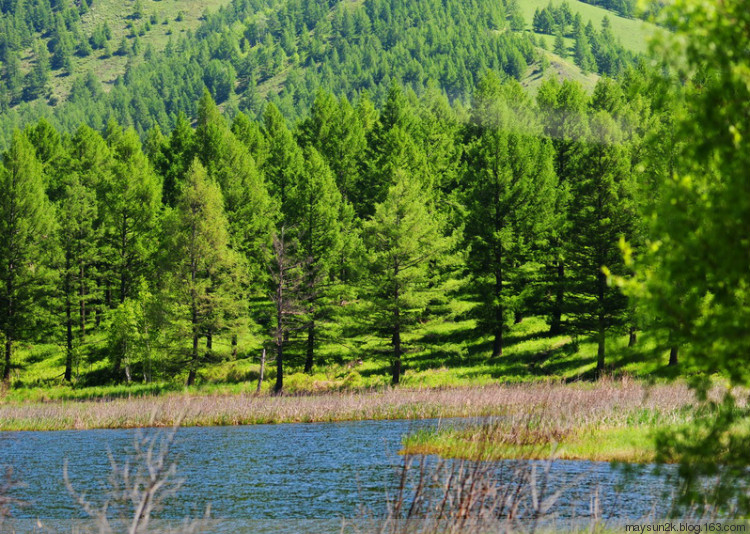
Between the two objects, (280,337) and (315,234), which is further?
(315,234)

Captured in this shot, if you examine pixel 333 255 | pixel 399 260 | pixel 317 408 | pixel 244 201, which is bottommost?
pixel 317 408

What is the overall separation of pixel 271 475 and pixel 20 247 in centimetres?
3856

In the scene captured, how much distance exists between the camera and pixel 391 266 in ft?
148

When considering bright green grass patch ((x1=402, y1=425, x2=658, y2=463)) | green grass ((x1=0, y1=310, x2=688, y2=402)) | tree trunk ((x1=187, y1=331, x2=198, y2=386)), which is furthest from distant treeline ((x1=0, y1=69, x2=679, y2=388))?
bright green grass patch ((x1=402, y1=425, x2=658, y2=463))

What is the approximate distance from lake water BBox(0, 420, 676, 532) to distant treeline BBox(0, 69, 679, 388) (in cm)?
1596

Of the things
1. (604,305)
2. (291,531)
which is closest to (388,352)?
(604,305)

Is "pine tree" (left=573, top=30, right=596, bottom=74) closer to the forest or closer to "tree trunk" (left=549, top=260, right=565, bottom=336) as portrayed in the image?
the forest

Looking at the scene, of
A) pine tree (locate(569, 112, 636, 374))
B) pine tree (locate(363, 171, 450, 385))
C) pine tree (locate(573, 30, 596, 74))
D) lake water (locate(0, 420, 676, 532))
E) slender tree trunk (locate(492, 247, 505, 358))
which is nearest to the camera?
lake water (locate(0, 420, 676, 532))

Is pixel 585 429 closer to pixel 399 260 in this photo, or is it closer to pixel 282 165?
pixel 399 260

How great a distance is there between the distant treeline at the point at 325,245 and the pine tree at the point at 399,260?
0.11 m

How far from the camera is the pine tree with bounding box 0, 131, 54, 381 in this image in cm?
5147

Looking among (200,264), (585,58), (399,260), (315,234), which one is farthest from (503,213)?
(585,58)

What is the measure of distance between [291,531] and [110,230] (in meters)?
49.5

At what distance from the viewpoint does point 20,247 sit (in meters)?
51.7
